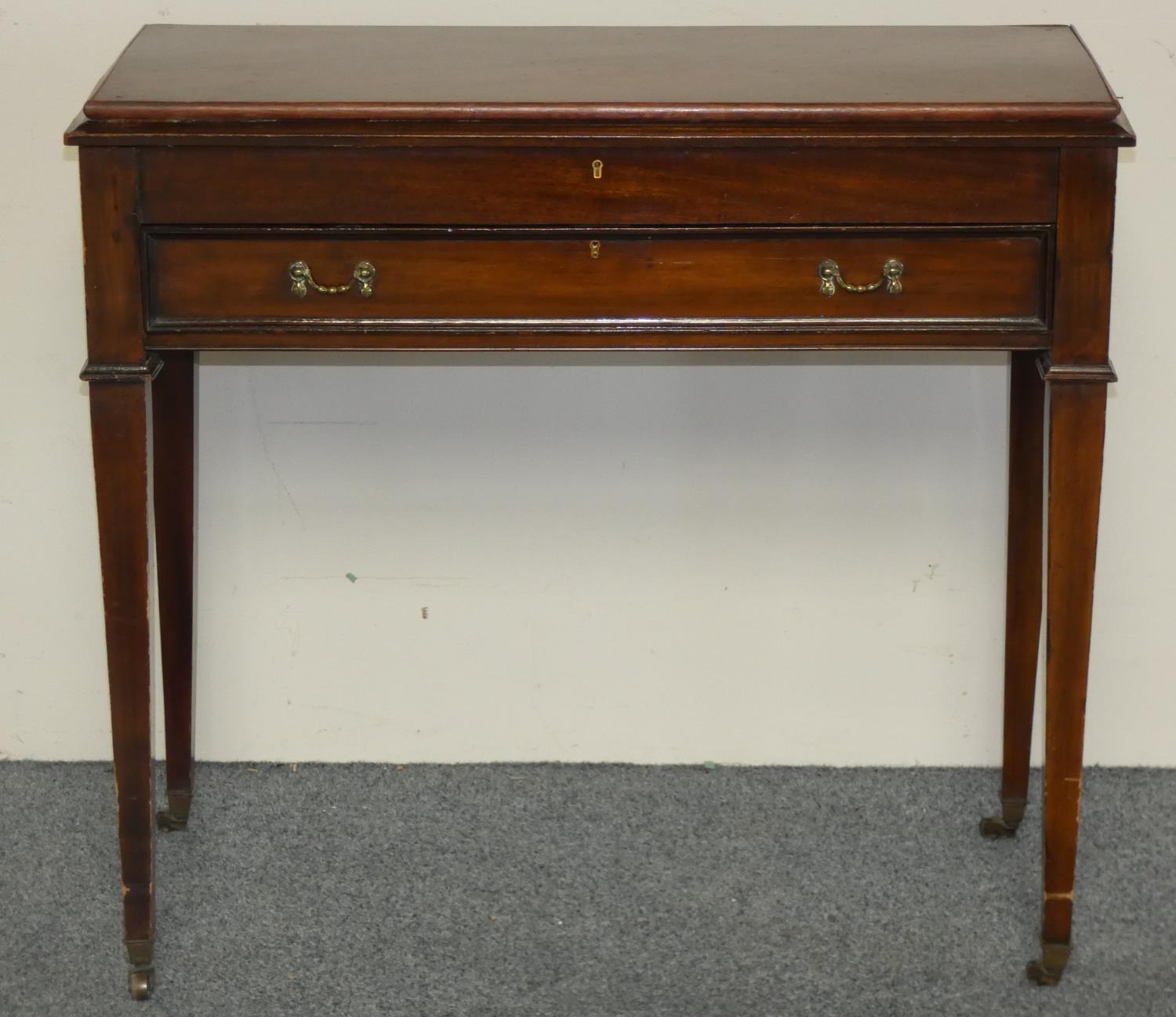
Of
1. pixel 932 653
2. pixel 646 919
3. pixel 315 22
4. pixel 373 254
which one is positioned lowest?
pixel 646 919

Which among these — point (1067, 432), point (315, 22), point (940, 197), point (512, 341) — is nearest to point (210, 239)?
Answer: point (512, 341)

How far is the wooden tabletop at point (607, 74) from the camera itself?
169cm

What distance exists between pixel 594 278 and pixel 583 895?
2.83 feet

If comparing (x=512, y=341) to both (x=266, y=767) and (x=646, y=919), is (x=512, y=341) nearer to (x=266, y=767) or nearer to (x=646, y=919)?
(x=646, y=919)

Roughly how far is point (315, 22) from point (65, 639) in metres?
0.98

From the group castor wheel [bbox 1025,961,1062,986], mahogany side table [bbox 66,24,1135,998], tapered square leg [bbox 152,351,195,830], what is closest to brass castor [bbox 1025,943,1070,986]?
castor wheel [bbox 1025,961,1062,986]

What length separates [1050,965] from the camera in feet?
6.53

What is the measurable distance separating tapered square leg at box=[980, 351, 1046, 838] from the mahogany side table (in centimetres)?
39

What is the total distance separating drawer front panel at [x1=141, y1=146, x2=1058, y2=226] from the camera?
1.71 metres

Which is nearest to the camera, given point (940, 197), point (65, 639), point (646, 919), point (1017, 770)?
point (940, 197)

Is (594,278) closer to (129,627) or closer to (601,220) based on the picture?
(601,220)

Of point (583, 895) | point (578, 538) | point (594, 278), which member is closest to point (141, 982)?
point (583, 895)

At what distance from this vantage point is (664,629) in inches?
97.7

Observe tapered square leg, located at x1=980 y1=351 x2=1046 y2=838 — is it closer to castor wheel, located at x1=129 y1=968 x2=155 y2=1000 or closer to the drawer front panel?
the drawer front panel
